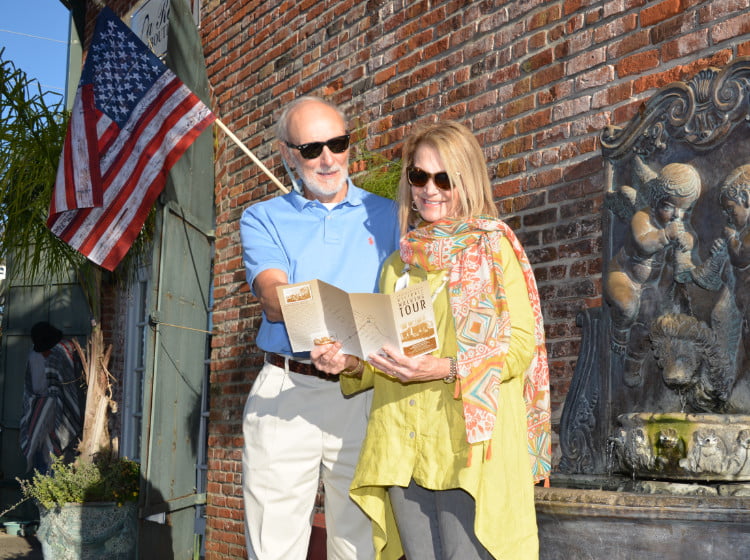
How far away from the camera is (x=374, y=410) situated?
2496 millimetres

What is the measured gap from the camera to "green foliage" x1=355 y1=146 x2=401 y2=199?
4703mm

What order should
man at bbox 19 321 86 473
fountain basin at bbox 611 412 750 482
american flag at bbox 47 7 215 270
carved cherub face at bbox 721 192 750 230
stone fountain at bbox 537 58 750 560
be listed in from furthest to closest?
man at bbox 19 321 86 473 → american flag at bbox 47 7 215 270 → carved cherub face at bbox 721 192 750 230 → fountain basin at bbox 611 412 750 482 → stone fountain at bbox 537 58 750 560

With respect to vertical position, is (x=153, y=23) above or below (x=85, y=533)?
above

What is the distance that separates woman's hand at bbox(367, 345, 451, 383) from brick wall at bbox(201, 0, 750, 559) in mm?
1829

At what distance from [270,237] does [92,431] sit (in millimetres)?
5107

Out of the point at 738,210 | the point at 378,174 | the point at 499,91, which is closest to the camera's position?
the point at 738,210

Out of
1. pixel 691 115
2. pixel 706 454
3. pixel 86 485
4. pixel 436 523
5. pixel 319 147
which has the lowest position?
pixel 86 485

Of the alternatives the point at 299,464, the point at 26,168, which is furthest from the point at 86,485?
the point at 299,464

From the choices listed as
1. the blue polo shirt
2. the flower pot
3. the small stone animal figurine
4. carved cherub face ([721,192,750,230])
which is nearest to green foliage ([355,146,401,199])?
the blue polo shirt

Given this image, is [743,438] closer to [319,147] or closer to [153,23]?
[319,147]

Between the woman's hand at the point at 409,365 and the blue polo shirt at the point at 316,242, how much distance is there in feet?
1.77

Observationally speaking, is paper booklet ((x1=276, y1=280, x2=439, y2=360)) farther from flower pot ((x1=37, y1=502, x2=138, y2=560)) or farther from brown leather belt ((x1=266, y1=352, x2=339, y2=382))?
flower pot ((x1=37, y1=502, x2=138, y2=560))

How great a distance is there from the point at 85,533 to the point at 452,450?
4.95 m

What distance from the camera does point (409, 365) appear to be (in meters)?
2.25
